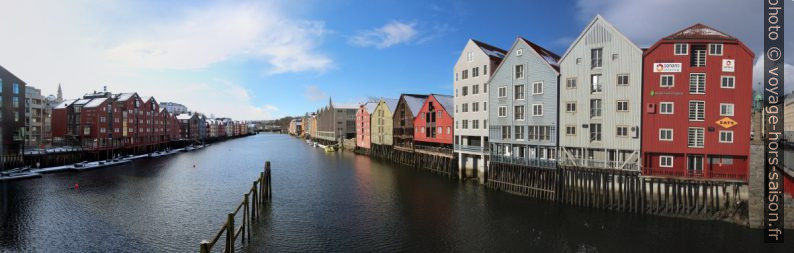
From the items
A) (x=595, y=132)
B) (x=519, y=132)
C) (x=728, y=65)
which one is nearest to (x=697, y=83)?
(x=728, y=65)

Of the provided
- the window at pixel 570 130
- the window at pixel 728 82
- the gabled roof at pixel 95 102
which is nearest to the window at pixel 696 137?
the window at pixel 728 82

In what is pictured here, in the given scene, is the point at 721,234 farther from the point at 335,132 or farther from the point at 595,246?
the point at 335,132

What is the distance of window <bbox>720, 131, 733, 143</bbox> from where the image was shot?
2836cm

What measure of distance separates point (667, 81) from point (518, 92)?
44.5ft

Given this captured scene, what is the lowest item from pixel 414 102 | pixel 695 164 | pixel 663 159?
pixel 695 164

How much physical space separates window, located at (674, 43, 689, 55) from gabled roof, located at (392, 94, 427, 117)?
42.9 m

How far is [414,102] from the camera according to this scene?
232ft

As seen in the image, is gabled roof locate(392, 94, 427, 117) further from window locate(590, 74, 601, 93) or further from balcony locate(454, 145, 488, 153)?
window locate(590, 74, 601, 93)

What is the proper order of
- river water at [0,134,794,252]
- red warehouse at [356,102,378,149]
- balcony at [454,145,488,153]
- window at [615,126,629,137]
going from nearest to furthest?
river water at [0,134,794,252], window at [615,126,629,137], balcony at [454,145,488,153], red warehouse at [356,102,378,149]

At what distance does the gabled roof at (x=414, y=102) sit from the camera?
68.1 metres

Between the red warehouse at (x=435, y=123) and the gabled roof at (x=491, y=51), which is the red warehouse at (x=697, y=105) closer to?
the gabled roof at (x=491, y=51)

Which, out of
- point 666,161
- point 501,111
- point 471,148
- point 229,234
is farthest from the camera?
point 471,148

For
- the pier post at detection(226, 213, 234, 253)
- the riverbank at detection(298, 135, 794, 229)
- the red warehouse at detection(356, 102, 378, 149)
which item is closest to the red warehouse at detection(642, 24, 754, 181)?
the riverbank at detection(298, 135, 794, 229)

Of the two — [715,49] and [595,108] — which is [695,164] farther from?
[715,49]
